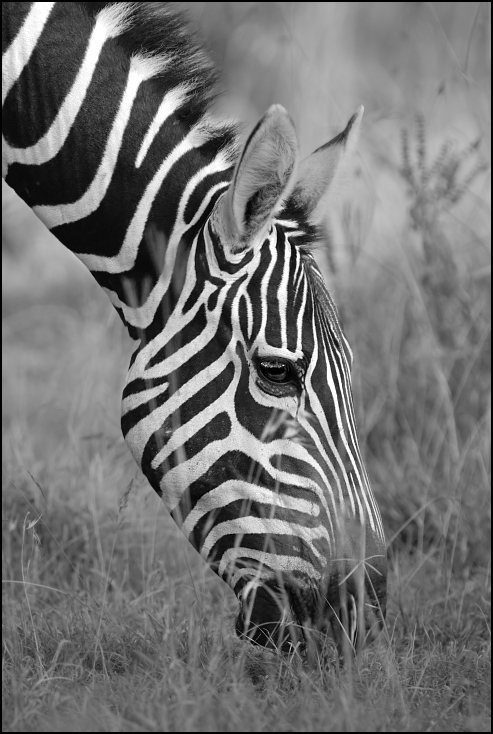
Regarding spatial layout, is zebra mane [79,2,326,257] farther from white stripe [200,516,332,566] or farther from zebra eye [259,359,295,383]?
white stripe [200,516,332,566]

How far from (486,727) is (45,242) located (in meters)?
7.77

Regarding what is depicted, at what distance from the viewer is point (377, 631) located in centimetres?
259

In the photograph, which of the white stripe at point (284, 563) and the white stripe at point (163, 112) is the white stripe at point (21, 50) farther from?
the white stripe at point (284, 563)

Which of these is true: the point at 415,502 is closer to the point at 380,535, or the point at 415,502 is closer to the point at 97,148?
the point at 380,535

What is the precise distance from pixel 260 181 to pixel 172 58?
774 mm

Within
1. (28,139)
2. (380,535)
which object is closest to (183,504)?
(380,535)

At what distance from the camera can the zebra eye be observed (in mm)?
2564

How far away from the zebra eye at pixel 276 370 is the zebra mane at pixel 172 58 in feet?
2.71

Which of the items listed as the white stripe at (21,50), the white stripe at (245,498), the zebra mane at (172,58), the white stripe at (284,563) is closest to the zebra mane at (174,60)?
the zebra mane at (172,58)

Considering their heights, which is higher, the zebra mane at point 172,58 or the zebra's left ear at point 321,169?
the zebra mane at point 172,58

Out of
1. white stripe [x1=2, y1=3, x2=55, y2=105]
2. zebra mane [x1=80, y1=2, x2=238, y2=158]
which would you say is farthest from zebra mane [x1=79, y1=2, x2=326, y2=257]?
white stripe [x1=2, y1=3, x2=55, y2=105]

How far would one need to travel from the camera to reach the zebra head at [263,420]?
99.3 inches

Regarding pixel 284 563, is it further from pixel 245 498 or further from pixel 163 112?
pixel 163 112

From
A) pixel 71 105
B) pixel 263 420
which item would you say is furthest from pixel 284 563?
pixel 71 105
